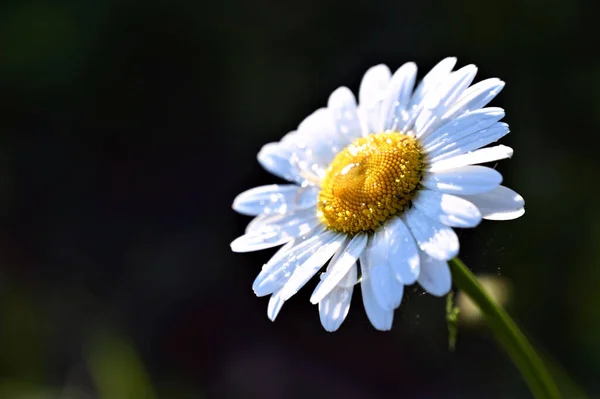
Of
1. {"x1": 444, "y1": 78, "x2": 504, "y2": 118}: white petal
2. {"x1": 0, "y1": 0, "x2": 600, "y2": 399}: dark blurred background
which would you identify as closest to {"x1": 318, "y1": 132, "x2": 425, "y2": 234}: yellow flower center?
{"x1": 444, "y1": 78, "x2": 504, "y2": 118}: white petal

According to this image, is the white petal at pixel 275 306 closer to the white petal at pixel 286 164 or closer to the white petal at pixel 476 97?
the white petal at pixel 286 164

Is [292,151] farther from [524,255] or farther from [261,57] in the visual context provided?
[261,57]

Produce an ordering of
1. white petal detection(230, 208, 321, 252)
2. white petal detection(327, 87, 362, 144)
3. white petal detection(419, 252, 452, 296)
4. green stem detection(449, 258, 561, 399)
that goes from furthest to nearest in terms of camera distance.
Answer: white petal detection(327, 87, 362, 144) < white petal detection(230, 208, 321, 252) < green stem detection(449, 258, 561, 399) < white petal detection(419, 252, 452, 296)

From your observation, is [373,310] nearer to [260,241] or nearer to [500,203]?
[500,203]

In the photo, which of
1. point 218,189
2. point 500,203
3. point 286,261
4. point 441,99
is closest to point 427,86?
point 441,99

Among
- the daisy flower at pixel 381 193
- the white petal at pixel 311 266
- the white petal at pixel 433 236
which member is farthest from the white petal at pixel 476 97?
the white petal at pixel 311 266

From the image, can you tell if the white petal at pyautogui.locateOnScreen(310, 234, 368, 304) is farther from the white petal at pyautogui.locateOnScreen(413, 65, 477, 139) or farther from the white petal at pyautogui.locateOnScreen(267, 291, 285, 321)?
the white petal at pyautogui.locateOnScreen(413, 65, 477, 139)
